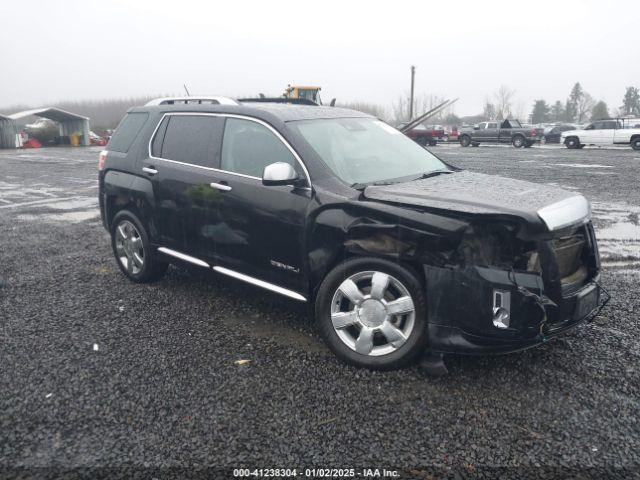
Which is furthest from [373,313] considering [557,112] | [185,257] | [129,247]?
[557,112]

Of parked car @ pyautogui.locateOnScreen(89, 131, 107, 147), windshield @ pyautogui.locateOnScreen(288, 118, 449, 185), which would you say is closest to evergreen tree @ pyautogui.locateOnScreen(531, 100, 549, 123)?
parked car @ pyautogui.locateOnScreen(89, 131, 107, 147)

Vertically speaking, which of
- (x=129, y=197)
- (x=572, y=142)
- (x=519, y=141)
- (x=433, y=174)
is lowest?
(x=129, y=197)

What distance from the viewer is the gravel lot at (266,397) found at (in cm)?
271

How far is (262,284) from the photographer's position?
4.19 metres

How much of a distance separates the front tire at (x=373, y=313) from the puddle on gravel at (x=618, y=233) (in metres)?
3.78

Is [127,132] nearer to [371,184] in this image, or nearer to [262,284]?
[262,284]

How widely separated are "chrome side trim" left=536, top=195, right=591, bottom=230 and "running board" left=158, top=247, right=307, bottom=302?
5.81ft

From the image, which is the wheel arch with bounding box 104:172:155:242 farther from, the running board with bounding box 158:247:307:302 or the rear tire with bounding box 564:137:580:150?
the rear tire with bounding box 564:137:580:150

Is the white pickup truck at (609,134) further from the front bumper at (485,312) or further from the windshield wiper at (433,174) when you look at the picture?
the front bumper at (485,312)

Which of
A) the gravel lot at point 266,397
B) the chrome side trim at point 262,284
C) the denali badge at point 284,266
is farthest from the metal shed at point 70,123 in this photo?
the denali badge at point 284,266

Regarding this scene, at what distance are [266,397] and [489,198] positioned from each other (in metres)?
1.91

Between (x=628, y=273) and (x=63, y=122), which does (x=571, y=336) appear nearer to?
(x=628, y=273)

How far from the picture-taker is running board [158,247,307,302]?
4012 millimetres

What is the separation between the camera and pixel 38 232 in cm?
830
